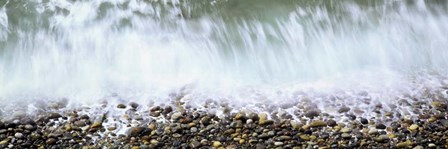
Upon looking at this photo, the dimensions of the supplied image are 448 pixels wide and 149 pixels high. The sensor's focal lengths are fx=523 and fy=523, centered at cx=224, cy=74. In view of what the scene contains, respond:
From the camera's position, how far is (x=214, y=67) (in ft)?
20.3

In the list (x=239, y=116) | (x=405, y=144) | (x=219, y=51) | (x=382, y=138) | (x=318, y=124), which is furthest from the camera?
(x=219, y=51)

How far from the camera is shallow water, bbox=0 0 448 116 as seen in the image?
5688 millimetres

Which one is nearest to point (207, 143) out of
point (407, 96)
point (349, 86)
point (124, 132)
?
point (124, 132)

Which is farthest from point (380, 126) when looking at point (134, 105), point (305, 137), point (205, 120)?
point (134, 105)

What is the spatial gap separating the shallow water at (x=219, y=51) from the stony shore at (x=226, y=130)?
311 mm

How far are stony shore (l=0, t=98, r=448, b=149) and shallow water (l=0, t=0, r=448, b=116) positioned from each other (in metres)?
0.31

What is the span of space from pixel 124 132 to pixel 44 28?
2569 mm

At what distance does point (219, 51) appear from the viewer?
642 cm

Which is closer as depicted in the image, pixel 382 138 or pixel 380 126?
pixel 382 138

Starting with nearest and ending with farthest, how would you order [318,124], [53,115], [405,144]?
[405,144] → [318,124] → [53,115]

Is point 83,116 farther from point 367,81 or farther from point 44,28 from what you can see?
point 367,81

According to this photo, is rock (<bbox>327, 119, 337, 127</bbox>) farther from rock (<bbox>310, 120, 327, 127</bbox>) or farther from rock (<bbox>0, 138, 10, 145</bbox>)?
rock (<bbox>0, 138, 10, 145</bbox>)

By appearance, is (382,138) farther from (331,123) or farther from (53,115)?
(53,115)

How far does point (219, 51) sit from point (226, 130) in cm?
173
